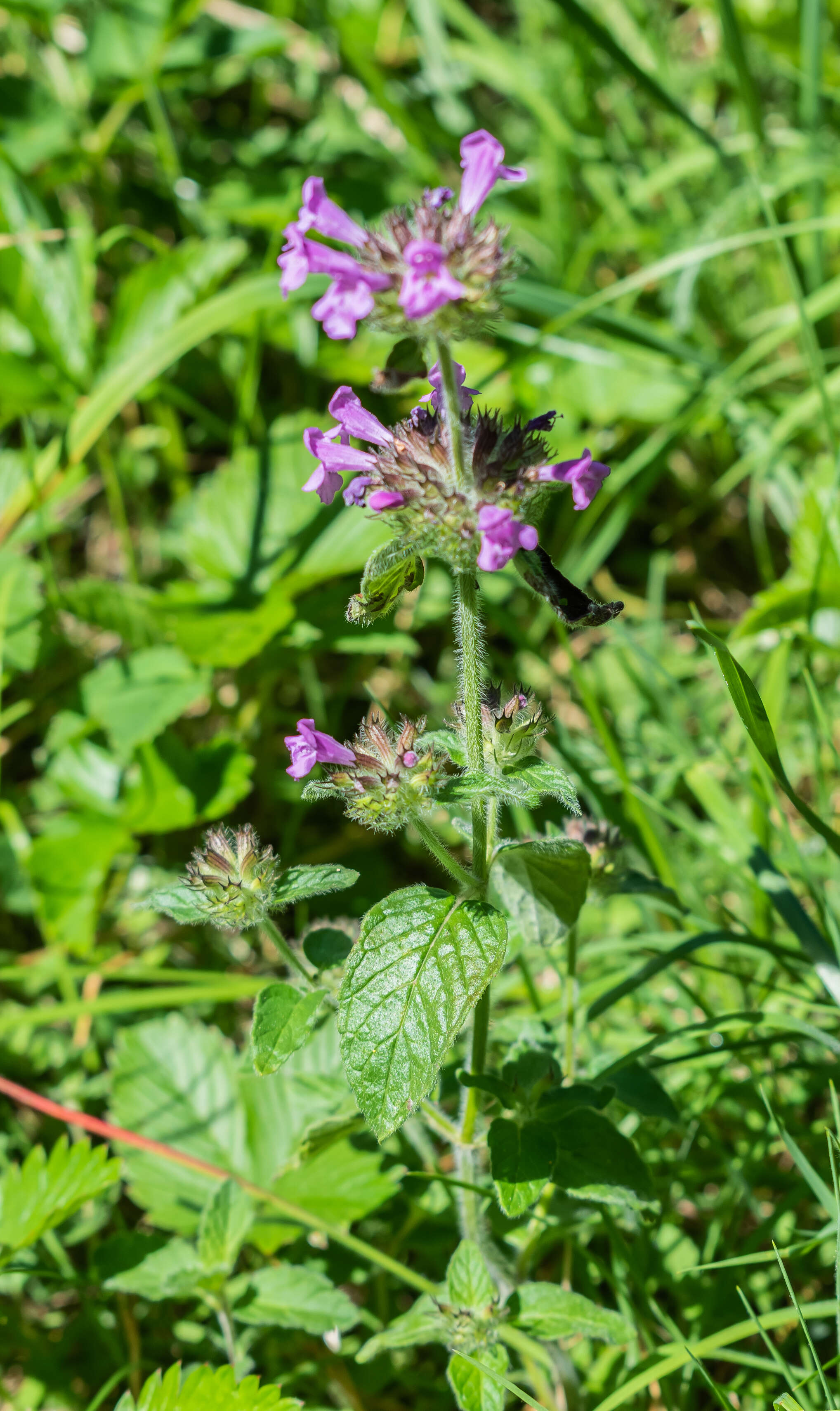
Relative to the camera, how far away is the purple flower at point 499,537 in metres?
1.18

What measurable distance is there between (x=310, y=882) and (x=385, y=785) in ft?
0.64

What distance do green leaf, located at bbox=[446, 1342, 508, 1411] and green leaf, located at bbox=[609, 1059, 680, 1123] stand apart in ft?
1.30

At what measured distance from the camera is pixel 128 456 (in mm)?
3490

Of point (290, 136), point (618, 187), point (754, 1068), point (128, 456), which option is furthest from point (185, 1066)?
point (290, 136)

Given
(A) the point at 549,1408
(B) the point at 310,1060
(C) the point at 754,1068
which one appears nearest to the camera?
(A) the point at 549,1408

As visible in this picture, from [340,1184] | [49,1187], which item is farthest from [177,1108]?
[340,1184]

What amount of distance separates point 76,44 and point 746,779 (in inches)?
157

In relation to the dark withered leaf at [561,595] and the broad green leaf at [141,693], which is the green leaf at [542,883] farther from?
the broad green leaf at [141,693]

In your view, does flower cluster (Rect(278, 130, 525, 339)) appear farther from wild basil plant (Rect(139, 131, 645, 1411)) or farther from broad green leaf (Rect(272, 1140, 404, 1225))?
broad green leaf (Rect(272, 1140, 404, 1225))

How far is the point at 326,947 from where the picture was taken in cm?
161

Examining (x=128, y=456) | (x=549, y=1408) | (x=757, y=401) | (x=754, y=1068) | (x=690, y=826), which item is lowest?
(x=549, y=1408)

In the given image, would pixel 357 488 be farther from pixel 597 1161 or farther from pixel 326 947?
pixel 597 1161

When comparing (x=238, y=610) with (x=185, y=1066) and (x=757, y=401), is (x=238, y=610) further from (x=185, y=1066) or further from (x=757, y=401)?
(x=757, y=401)


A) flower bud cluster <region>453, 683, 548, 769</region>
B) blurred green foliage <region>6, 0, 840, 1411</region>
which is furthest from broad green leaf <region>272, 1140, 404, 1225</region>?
flower bud cluster <region>453, 683, 548, 769</region>
